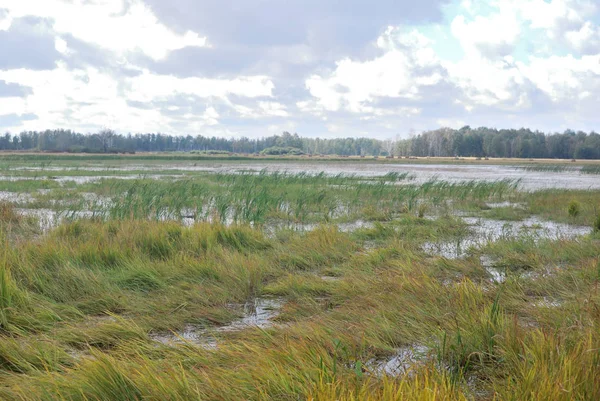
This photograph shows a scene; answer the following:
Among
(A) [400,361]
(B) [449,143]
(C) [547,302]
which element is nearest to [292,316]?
(A) [400,361]

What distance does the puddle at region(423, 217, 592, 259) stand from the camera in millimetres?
8380

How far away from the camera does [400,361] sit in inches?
139

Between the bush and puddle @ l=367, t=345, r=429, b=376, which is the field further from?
the bush

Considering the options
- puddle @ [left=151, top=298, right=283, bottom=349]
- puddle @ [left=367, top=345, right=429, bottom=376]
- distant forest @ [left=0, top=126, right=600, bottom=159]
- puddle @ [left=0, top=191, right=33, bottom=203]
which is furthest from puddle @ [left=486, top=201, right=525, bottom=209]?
distant forest @ [left=0, top=126, right=600, bottom=159]

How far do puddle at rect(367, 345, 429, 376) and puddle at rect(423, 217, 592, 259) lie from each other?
155 inches

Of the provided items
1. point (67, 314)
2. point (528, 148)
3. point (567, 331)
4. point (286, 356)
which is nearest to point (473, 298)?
point (567, 331)

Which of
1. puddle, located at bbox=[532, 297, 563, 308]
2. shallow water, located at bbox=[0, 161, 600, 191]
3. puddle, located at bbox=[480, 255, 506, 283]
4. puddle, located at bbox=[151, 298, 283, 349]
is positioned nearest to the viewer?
puddle, located at bbox=[151, 298, 283, 349]

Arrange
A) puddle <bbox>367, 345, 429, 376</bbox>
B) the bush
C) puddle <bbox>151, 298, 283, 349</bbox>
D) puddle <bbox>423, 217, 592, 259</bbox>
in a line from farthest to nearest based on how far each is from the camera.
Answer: the bush, puddle <bbox>423, 217, 592, 259</bbox>, puddle <bbox>151, 298, 283, 349</bbox>, puddle <bbox>367, 345, 429, 376</bbox>

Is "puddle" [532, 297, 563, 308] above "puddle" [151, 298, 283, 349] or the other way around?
above

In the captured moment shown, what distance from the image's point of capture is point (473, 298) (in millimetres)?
4223

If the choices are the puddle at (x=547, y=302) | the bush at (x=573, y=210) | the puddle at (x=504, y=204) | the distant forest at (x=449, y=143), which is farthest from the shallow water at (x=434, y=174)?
the distant forest at (x=449, y=143)

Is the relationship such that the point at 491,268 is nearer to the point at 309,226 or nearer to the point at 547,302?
the point at 547,302

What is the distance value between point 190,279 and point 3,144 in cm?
15489

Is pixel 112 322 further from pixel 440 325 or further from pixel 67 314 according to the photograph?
pixel 440 325
